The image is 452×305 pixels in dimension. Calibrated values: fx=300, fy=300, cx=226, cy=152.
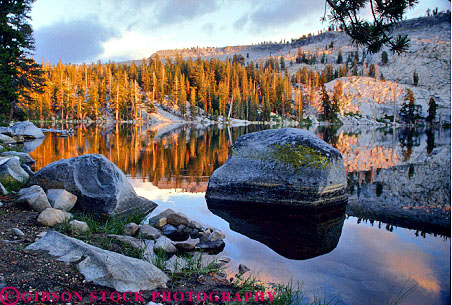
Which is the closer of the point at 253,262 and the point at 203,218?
the point at 253,262

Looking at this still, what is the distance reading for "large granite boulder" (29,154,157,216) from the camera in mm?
6801

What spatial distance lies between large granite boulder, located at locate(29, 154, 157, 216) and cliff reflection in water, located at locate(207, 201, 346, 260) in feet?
8.03

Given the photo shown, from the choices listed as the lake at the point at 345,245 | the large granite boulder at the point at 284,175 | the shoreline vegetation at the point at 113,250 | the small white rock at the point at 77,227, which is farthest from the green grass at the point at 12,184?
the large granite boulder at the point at 284,175

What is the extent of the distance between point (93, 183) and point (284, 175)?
5.04 meters

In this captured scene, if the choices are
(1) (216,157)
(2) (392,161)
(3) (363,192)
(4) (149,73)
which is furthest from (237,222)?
(4) (149,73)

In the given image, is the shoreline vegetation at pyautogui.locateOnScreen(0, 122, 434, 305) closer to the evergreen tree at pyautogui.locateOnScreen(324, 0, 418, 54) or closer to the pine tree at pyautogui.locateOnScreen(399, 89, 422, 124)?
the evergreen tree at pyautogui.locateOnScreen(324, 0, 418, 54)

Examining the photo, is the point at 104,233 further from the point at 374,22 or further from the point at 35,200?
the point at 374,22

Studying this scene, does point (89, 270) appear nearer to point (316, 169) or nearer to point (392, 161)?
point (316, 169)

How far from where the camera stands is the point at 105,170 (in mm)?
7250

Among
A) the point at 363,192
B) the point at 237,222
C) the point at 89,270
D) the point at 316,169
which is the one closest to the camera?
the point at 89,270

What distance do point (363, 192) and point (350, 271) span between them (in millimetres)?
6156

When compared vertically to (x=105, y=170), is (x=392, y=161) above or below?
below

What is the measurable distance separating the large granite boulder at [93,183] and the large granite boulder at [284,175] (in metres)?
2.92

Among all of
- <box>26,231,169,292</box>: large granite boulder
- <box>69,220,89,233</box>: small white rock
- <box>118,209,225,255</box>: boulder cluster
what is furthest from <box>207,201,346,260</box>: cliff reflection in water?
<box>69,220,89,233</box>: small white rock
